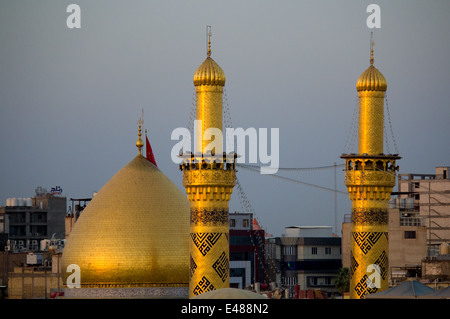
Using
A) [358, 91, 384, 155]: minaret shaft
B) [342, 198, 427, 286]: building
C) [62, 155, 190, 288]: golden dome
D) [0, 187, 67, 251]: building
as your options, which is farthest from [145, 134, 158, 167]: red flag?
[0, 187, 67, 251]: building

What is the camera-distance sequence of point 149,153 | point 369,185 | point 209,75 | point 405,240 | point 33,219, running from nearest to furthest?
point 209,75, point 369,185, point 149,153, point 405,240, point 33,219

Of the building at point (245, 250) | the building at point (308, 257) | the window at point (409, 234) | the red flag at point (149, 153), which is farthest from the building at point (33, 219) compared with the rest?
the red flag at point (149, 153)

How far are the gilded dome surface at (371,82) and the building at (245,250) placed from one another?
132ft

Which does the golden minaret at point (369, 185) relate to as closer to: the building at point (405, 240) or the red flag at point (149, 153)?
the red flag at point (149, 153)

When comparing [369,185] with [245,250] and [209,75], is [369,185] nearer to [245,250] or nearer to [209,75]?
[209,75]

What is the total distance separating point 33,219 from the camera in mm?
105500

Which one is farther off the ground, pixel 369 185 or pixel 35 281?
pixel 369 185

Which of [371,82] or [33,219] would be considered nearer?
[371,82]

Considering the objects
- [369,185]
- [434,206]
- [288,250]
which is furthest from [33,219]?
[369,185]

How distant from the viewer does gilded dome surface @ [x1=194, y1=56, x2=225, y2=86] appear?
44281mm

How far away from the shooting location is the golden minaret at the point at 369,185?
155 ft

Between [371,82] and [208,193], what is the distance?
7776mm
